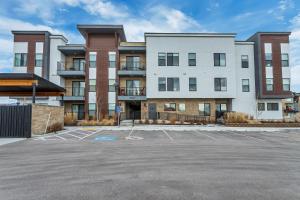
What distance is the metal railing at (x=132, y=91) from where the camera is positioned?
27100 mm

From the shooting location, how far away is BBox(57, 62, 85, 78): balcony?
26547 millimetres

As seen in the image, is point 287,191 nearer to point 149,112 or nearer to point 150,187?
point 150,187

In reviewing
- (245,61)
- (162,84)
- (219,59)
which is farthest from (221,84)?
(162,84)

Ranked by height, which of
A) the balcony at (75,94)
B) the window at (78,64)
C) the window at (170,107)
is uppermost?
the window at (78,64)

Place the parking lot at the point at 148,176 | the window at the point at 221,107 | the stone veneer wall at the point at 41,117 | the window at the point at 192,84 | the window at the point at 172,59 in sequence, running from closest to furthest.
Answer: the parking lot at the point at 148,176
the stone veneer wall at the point at 41,117
the window at the point at 192,84
the window at the point at 172,59
the window at the point at 221,107

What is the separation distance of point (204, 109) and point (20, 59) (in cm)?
2662

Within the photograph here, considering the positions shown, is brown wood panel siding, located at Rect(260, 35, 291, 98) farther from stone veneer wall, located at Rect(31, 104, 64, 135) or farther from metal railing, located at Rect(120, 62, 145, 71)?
stone veneer wall, located at Rect(31, 104, 64, 135)

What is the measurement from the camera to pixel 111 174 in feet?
18.3

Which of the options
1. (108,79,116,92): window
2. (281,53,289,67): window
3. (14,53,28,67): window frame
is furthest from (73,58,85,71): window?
(281,53,289,67): window

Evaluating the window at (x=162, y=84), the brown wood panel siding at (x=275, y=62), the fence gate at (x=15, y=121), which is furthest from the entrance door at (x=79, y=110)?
the brown wood panel siding at (x=275, y=62)

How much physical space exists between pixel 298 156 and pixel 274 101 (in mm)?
23242

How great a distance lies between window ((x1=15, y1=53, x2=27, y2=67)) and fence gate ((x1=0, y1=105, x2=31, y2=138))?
17.0m

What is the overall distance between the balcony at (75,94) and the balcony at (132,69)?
591cm

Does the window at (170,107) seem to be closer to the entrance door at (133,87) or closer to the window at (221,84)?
the entrance door at (133,87)
